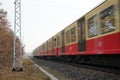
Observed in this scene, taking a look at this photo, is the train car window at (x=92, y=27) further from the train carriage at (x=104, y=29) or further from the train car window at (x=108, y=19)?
the train car window at (x=108, y=19)

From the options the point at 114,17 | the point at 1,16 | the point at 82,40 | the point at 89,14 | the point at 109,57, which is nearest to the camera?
the point at 114,17

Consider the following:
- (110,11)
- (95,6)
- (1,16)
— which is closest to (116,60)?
(110,11)

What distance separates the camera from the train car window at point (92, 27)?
1777 centimetres

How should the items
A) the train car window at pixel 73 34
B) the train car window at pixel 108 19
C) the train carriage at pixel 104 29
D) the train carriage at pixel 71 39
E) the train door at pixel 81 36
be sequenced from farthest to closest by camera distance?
the train car window at pixel 73 34
the train carriage at pixel 71 39
the train door at pixel 81 36
the train car window at pixel 108 19
the train carriage at pixel 104 29

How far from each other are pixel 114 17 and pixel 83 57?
8035 mm

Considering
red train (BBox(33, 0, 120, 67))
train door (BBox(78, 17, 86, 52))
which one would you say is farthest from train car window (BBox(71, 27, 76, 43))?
train door (BBox(78, 17, 86, 52))

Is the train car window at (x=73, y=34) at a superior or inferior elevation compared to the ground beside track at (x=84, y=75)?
superior

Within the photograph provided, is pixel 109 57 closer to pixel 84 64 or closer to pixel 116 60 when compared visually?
pixel 116 60

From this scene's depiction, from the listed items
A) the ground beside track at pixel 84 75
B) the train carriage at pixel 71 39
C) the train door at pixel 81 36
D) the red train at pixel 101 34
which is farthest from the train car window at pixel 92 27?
the train carriage at pixel 71 39

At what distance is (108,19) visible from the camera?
619 inches

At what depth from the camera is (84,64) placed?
23781mm

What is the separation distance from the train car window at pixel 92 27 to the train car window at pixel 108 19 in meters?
1.14

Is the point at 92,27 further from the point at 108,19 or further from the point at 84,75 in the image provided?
the point at 84,75

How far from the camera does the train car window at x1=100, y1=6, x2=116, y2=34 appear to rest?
15105mm
